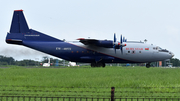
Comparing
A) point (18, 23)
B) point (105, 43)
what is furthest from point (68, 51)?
point (18, 23)

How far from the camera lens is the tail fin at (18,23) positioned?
39688 mm

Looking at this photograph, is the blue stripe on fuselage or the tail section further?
the tail section

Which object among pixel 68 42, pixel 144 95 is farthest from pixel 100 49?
pixel 144 95

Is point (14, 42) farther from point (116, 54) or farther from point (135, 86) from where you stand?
point (135, 86)

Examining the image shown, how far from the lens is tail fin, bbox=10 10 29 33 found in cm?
3969

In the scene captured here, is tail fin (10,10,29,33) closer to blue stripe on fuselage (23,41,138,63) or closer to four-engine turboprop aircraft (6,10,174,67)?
four-engine turboprop aircraft (6,10,174,67)

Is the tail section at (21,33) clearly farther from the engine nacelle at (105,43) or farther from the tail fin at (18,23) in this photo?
the engine nacelle at (105,43)

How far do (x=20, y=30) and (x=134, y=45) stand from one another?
19.0 meters

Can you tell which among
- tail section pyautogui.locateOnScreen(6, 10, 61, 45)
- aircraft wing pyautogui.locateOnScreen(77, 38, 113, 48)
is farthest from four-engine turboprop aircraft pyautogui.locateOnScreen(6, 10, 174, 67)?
aircraft wing pyautogui.locateOnScreen(77, 38, 113, 48)

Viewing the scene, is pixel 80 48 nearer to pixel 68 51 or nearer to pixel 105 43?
pixel 68 51

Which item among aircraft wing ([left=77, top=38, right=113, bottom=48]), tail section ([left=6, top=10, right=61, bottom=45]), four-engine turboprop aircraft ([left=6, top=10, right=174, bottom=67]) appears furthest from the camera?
tail section ([left=6, top=10, right=61, bottom=45])

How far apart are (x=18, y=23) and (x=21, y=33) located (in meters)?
1.71

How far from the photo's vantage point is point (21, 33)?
39906mm

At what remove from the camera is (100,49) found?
39.1 metres
